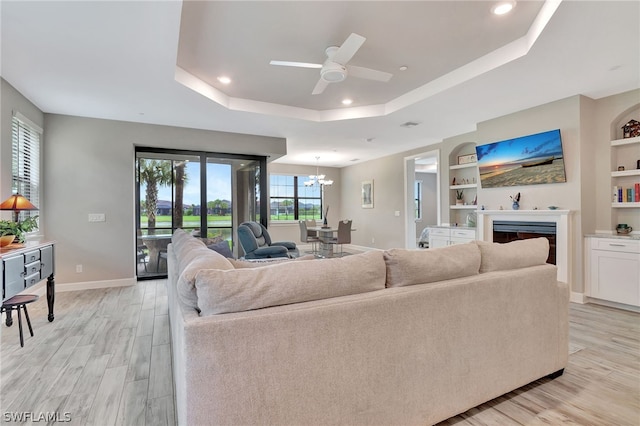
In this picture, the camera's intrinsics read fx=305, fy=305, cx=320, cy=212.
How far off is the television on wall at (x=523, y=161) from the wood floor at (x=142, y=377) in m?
1.81

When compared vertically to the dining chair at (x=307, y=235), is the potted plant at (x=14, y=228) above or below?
above

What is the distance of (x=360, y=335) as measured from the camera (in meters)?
1.33

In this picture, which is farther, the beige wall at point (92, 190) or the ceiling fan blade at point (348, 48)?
the beige wall at point (92, 190)

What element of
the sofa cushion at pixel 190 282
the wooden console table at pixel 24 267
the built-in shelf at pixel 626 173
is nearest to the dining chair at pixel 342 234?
the built-in shelf at pixel 626 173

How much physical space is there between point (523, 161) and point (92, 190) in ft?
20.8

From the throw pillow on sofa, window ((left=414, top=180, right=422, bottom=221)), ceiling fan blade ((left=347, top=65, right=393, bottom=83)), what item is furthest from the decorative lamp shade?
window ((left=414, top=180, right=422, bottom=221))

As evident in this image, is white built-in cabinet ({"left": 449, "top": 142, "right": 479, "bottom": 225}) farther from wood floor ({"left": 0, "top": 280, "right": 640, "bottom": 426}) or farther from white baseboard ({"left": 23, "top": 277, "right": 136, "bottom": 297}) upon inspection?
white baseboard ({"left": 23, "top": 277, "right": 136, "bottom": 297})

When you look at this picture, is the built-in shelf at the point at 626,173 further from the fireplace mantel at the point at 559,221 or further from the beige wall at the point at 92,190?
the beige wall at the point at 92,190

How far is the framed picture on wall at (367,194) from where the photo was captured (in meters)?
8.61

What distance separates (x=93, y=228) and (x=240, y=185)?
97.3 inches

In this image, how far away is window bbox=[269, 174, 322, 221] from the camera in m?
9.06

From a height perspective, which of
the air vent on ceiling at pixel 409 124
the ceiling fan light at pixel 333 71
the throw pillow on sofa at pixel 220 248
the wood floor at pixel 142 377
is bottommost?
the wood floor at pixel 142 377

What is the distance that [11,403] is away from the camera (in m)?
1.80

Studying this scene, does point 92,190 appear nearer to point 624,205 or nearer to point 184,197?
point 184,197
